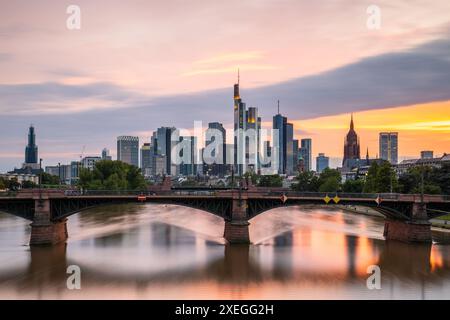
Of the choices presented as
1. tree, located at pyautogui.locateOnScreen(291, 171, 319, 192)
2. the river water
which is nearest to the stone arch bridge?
the river water

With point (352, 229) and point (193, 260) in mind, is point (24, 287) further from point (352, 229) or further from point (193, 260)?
point (352, 229)

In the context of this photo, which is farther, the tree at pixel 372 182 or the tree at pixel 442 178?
the tree at pixel 442 178

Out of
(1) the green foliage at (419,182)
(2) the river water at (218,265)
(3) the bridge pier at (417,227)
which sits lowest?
(2) the river water at (218,265)

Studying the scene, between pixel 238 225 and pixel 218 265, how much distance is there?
13171 mm

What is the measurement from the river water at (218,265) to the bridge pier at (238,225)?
1.85 meters

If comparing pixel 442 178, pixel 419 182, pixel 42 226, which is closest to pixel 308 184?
pixel 442 178

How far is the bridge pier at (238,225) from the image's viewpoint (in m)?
64.0

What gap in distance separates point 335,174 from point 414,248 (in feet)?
375

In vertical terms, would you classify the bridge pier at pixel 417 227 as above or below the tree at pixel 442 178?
below

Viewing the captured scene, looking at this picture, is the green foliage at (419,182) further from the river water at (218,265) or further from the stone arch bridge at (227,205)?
the stone arch bridge at (227,205)

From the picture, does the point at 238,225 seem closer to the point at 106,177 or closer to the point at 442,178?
the point at 442,178

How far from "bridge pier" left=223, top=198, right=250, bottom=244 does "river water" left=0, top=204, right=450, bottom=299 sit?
6.07 feet

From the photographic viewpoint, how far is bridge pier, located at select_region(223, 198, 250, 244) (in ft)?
210

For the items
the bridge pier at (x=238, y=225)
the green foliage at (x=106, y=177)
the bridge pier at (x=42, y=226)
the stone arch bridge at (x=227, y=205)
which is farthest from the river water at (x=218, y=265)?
the green foliage at (x=106, y=177)
